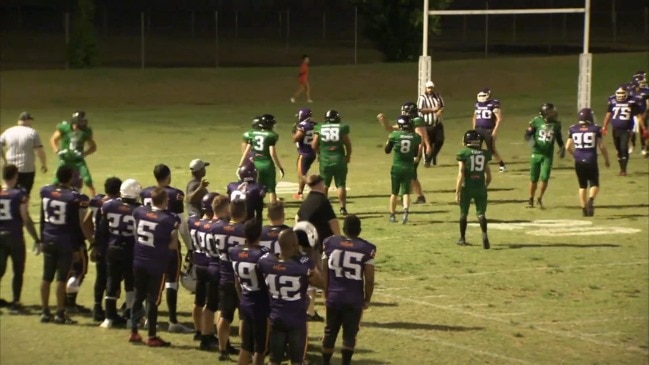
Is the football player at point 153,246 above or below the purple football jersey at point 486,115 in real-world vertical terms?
below

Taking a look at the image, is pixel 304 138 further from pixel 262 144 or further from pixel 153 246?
pixel 153 246

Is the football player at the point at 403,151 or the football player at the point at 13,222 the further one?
the football player at the point at 403,151

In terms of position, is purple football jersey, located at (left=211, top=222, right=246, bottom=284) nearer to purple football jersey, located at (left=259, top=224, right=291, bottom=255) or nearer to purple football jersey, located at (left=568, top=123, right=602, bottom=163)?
purple football jersey, located at (left=259, top=224, right=291, bottom=255)

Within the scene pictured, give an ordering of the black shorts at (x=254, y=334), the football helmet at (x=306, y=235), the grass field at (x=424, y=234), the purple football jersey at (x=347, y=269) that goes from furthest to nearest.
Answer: the grass field at (x=424, y=234)
the football helmet at (x=306, y=235)
the purple football jersey at (x=347, y=269)
the black shorts at (x=254, y=334)

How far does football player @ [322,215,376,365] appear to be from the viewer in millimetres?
12539

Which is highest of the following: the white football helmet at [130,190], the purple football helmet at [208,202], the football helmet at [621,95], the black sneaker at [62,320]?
the football helmet at [621,95]

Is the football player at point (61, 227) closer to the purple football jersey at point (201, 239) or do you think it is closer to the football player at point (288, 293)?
the purple football jersey at point (201, 239)

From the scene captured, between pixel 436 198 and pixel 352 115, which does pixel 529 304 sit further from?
pixel 352 115

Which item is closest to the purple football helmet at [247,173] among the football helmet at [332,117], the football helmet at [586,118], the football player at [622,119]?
the football helmet at [332,117]

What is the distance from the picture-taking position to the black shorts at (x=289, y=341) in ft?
38.4

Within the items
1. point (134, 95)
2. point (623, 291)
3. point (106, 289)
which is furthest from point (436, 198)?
point (134, 95)

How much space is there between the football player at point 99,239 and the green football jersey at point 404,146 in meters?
7.27

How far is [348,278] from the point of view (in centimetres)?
1254

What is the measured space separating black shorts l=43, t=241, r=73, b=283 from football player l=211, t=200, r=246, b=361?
7.58 feet
